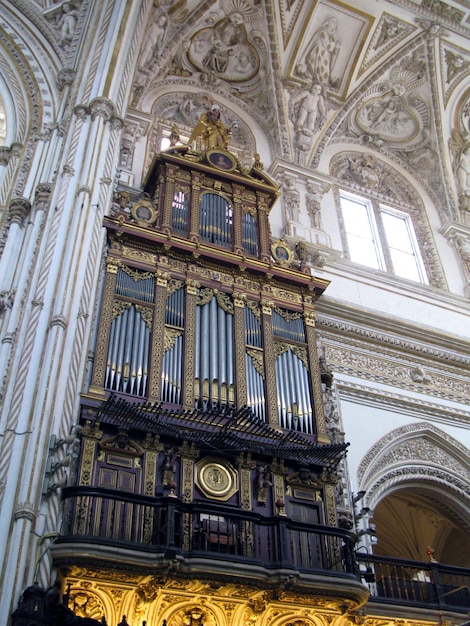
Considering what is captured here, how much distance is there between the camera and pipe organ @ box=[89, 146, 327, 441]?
39.8ft

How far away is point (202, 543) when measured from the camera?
1007 centimetres

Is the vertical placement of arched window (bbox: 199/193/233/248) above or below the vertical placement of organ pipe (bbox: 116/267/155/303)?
above

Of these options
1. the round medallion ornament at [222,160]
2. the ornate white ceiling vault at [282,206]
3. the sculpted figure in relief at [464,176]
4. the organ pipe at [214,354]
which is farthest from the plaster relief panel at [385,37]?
the organ pipe at [214,354]

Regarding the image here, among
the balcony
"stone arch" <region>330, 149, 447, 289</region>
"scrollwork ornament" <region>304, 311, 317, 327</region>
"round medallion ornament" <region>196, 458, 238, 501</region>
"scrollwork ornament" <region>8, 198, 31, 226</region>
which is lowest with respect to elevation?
the balcony

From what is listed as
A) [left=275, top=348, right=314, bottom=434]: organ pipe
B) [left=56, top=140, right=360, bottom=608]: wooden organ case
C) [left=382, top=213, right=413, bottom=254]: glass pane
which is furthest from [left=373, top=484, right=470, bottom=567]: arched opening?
[left=382, top=213, right=413, bottom=254]: glass pane

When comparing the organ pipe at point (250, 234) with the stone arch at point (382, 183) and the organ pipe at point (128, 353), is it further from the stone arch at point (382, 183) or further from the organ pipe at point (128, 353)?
the stone arch at point (382, 183)

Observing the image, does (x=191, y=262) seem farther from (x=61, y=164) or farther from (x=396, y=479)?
(x=396, y=479)

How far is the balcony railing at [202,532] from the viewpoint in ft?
31.2

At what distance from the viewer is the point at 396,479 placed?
14250mm

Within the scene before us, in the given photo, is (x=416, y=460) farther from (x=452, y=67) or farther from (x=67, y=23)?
(x=67, y=23)

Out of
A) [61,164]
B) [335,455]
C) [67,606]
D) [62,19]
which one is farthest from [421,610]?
[62,19]

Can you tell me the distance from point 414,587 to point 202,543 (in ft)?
13.6

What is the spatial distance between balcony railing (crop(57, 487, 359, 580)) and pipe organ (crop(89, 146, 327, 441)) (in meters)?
2.05

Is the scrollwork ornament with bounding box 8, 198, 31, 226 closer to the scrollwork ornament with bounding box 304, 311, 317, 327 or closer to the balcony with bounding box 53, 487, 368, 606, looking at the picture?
the scrollwork ornament with bounding box 304, 311, 317, 327
